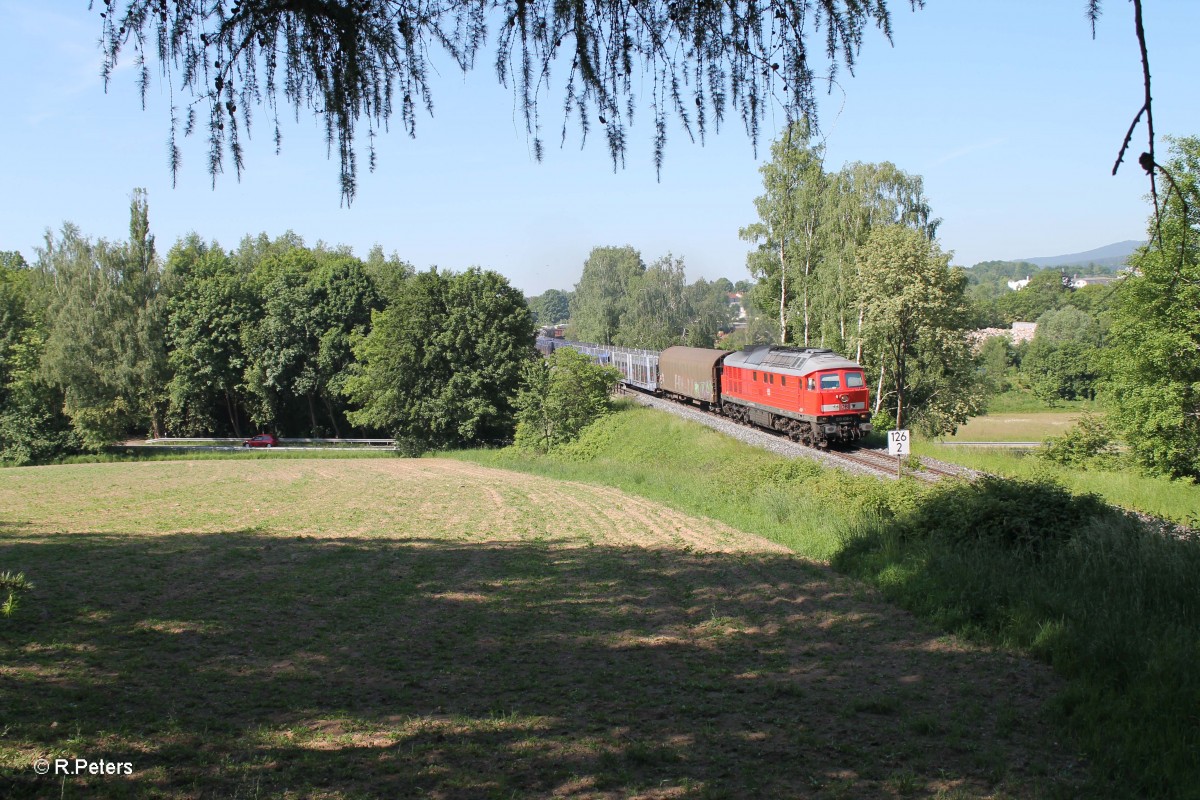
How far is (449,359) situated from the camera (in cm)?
4747

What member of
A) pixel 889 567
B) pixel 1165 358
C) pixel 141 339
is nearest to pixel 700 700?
pixel 889 567

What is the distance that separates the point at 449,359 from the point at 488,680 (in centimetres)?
4097

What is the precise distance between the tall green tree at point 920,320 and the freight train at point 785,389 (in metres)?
6.22

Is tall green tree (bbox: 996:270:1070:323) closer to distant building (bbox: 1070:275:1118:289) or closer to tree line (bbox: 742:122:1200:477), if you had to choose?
distant building (bbox: 1070:275:1118:289)

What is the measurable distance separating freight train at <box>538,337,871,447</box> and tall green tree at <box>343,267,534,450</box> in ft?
35.6

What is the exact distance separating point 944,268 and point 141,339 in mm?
45601

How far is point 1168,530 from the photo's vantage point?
13.4 metres

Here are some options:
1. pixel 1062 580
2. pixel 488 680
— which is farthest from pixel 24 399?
pixel 1062 580

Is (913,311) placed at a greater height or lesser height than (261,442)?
greater

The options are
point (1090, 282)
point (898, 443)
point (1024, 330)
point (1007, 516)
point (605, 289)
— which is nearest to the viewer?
point (1007, 516)

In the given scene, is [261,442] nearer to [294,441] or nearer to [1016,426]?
[294,441]

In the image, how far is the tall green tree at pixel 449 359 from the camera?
4638 centimetres

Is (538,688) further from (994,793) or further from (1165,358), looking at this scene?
(1165,358)

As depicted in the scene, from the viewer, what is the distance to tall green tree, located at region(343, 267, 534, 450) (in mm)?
46384
